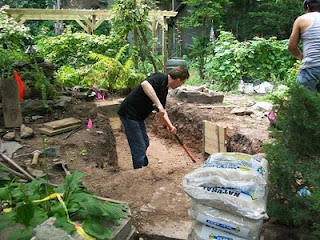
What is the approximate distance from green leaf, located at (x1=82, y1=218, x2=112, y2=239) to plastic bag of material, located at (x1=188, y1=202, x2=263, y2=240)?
0.58m

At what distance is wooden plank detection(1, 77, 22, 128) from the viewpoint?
5324mm

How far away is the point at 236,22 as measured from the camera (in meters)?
16.8

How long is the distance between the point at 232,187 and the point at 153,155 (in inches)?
188

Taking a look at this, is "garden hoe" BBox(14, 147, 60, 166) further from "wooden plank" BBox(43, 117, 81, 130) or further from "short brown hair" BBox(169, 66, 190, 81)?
"short brown hair" BBox(169, 66, 190, 81)

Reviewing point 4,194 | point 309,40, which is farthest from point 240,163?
point 309,40

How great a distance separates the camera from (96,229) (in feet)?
7.53

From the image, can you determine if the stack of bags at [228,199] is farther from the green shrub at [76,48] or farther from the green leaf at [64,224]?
the green shrub at [76,48]

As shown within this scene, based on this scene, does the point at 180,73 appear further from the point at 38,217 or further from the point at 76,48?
the point at 76,48

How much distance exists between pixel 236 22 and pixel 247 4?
3.40 feet

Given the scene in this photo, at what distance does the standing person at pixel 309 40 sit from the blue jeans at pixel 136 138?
2058 millimetres

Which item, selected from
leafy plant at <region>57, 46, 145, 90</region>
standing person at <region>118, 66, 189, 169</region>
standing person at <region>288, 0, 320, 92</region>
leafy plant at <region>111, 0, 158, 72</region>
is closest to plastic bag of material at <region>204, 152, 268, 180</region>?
standing person at <region>288, 0, 320, 92</region>

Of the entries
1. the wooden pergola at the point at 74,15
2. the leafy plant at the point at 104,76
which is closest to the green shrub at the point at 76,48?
the wooden pergola at the point at 74,15

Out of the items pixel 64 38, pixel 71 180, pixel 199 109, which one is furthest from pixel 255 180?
pixel 64 38

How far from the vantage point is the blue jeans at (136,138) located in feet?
15.6
